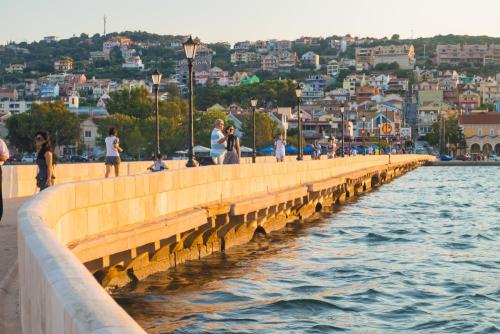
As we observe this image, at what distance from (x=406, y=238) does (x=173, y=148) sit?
92471mm

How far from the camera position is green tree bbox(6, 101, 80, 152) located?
11750cm

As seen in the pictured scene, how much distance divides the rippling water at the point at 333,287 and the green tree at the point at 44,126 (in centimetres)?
9447

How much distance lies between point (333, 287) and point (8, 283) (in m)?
7.61

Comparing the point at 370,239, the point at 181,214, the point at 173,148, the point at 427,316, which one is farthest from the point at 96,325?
the point at 173,148

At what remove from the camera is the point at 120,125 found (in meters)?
117

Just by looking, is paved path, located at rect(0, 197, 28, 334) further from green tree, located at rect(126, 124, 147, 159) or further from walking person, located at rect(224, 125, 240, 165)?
green tree, located at rect(126, 124, 147, 159)

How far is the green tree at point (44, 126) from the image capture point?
385 ft

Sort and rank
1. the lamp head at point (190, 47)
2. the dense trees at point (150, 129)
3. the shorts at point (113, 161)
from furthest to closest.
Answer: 1. the dense trees at point (150, 129)
2. the shorts at point (113, 161)
3. the lamp head at point (190, 47)

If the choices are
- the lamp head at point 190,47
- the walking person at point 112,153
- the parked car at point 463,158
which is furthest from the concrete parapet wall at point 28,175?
the parked car at point 463,158

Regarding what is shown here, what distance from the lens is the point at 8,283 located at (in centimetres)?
1004

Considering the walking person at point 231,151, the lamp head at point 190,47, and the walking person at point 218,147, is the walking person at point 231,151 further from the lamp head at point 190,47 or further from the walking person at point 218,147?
the lamp head at point 190,47

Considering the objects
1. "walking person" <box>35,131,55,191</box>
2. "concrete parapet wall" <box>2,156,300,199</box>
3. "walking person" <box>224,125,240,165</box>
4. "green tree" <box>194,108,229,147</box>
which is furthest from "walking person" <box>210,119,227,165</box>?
"green tree" <box>194,108,229,147</box>

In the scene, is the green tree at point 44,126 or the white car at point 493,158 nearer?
the green tree at point 44,126

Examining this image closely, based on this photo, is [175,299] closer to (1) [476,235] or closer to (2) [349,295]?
(2) [349,295]
